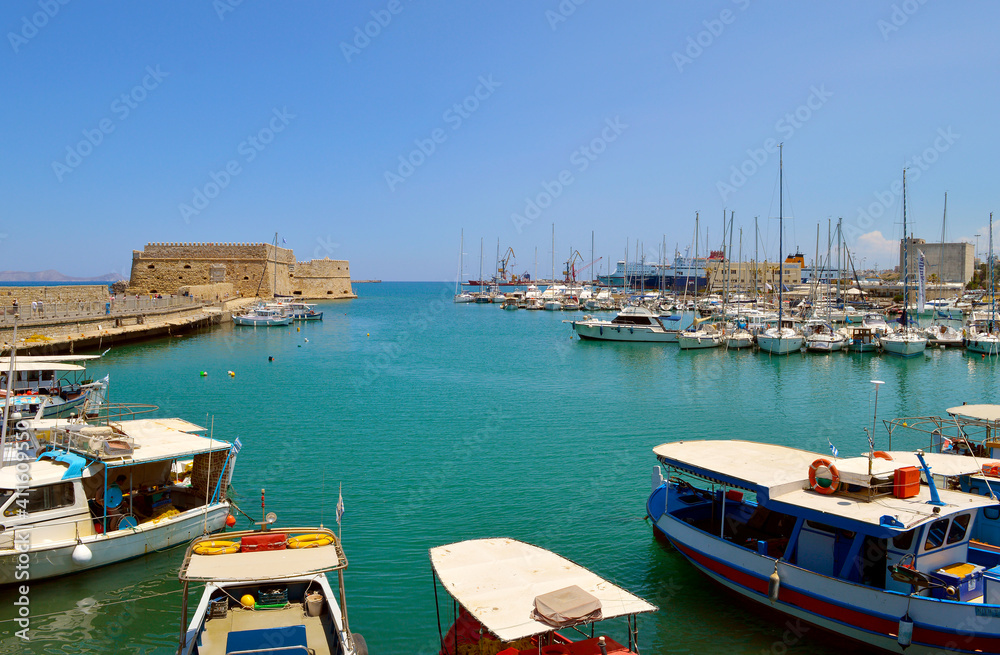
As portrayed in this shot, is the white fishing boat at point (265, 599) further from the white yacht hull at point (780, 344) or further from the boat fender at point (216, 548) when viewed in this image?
the white yacht hull at point (780, 344)

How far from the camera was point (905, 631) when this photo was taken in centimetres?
863

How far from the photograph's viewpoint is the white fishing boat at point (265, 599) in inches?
301

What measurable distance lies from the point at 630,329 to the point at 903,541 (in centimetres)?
4508

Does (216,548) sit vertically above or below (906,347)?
above

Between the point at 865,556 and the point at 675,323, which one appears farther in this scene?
the point at 675,323

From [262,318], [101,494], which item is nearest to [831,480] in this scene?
[101,494]

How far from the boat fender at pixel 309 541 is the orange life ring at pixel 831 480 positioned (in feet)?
24.2

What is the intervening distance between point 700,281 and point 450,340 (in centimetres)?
9325

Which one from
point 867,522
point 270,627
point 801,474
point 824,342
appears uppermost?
point 801,474

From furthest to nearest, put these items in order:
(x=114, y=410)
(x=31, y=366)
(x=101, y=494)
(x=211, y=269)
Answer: (x=211, y=269) < (x=114, y=410) < (x=31, y=366) < (x=101, y=494)

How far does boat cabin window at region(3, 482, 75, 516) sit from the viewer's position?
10.6 metres

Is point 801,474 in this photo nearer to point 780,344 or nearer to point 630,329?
point 780,344

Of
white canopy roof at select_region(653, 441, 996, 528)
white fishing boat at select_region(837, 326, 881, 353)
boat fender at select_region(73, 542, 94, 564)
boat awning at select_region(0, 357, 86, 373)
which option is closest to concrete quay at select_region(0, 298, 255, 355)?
boat awning at select_region(0, 357, 86, 373)

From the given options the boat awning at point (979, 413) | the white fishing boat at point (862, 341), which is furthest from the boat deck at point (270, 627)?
the white fishing boat at point (862, 341)
